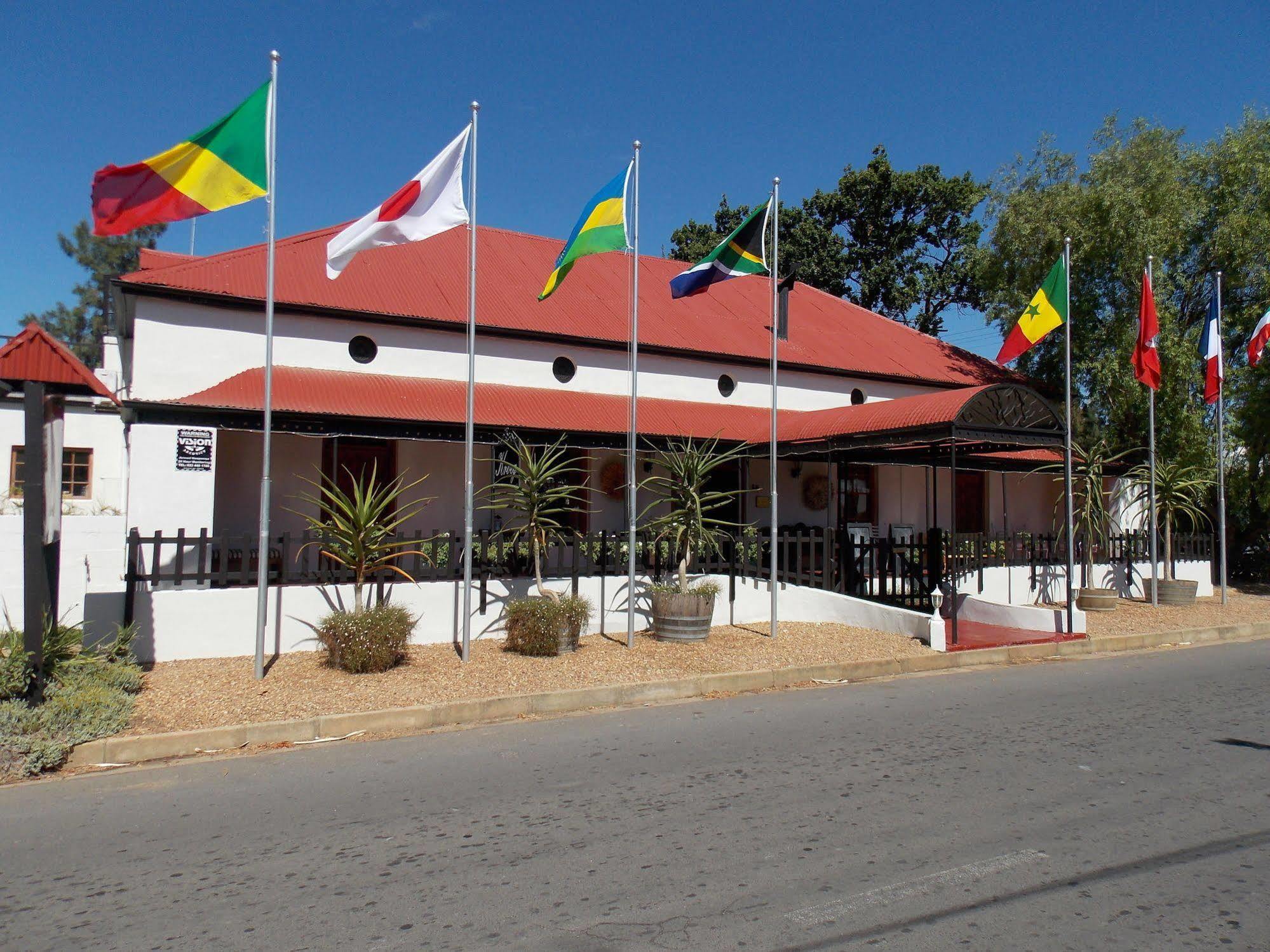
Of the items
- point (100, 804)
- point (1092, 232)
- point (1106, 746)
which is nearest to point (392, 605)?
point (100, 804)

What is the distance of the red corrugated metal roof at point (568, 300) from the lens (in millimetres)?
14812

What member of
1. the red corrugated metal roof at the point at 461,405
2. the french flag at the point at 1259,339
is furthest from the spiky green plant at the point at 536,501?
the french flag at the point at 1259,339

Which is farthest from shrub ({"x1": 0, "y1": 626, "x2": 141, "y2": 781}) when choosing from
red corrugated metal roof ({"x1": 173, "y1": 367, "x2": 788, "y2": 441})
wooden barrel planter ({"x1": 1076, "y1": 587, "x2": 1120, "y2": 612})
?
wooden barrel planter ({"x1": 1076, "y1": 587, "x2": 1120, "y2": 612})

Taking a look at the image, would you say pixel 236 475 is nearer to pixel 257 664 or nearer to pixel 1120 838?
pixel 257 664

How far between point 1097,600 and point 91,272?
174 ft

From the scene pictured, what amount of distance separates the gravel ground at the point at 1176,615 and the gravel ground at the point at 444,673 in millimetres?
4506

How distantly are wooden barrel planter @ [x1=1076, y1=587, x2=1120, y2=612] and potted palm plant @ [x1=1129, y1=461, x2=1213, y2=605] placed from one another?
1.63 meters

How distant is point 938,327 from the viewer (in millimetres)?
37656

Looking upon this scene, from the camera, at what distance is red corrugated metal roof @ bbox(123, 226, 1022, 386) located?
48.6ft

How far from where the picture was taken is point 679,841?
4938mm

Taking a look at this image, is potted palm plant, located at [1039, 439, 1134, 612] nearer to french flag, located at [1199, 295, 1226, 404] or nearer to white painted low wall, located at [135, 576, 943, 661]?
french flag, located at [1199, 295, 1226, 404]

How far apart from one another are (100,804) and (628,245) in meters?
7.56

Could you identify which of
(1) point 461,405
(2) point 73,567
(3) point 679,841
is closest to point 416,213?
(1) point 461,405

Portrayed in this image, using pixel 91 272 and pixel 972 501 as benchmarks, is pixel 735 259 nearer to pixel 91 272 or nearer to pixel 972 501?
pixel 972 501
